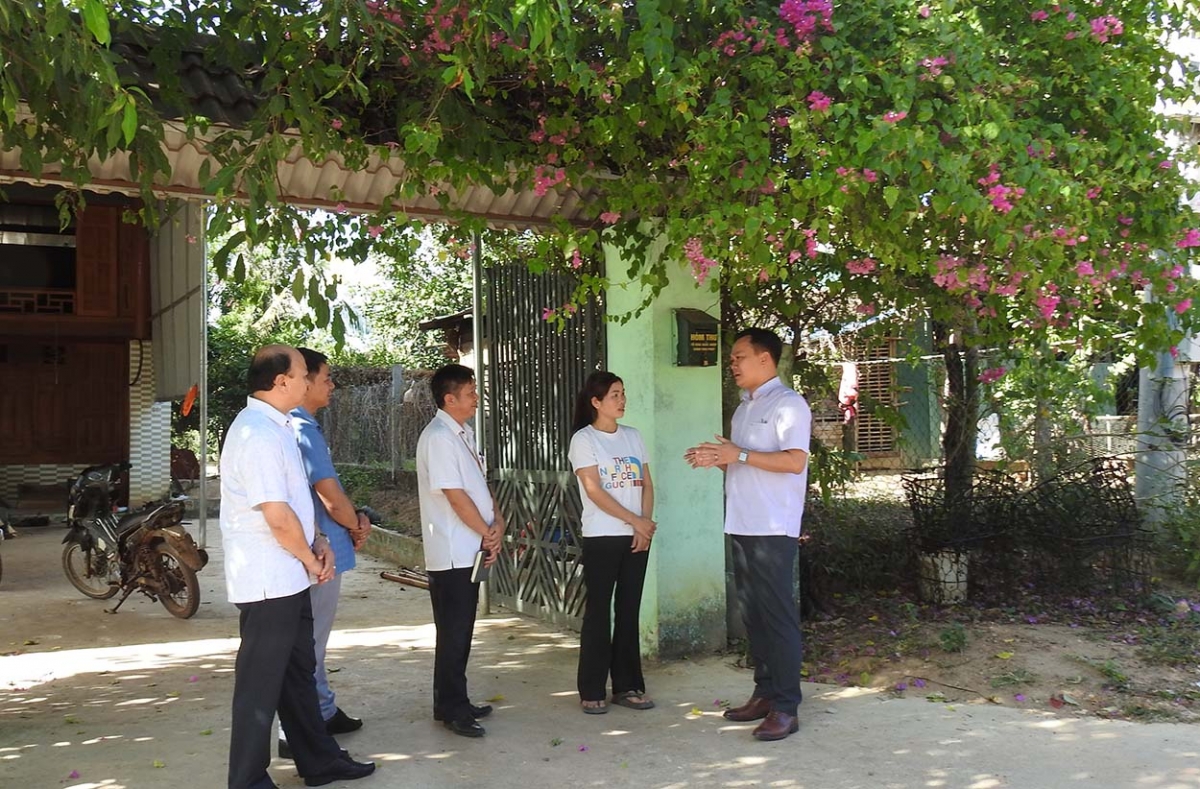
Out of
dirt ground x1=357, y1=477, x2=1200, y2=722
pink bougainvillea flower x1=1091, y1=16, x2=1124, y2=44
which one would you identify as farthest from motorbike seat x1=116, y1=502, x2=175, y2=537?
pink bougainvillea flower x1=1091, y1=16, x2=1124, y2=44

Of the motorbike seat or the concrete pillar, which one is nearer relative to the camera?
the concrete pillar

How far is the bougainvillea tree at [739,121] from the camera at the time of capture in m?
4.13

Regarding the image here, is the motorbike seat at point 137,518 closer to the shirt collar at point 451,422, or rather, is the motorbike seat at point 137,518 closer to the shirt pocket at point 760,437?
the shirt collar at point 451,422

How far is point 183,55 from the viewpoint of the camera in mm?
4617

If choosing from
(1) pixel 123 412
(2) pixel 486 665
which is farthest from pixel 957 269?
(1) pixel 123 412

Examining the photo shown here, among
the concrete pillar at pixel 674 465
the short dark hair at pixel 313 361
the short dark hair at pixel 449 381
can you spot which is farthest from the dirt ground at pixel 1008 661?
the short dark hair at pixel 313 361

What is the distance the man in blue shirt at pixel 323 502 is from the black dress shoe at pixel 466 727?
1.83 ft

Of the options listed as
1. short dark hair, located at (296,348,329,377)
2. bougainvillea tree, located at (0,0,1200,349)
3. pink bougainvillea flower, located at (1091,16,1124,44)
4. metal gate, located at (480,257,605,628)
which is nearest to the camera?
bougainvillea tree, located at (0,0,1200,349)

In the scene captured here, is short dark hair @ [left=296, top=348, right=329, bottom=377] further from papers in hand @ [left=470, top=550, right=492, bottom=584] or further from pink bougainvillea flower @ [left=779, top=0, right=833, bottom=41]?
pink bougainvillea flower @ [left=779, top=0, right=833, bottom=41]

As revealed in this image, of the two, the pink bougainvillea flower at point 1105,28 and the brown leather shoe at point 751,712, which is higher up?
the pink bougainvillea flower at point 1105,28

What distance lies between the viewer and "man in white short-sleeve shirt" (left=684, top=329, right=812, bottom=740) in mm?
4512

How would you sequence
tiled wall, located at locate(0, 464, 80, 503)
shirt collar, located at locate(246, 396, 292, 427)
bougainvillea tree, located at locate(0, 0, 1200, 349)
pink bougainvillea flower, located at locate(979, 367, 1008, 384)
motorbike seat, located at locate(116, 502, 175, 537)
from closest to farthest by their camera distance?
shirt collar, located at locate(246, 396, 292, 427), bougainvillea tree, located at locate(0, 0, 1200, 349), pink bougainvillea flower, located at locate(979, 367, 1008, 384), motorbike seat, located at locate(116, 502, 175, 537), tiled wall, located at locate(0, 464, 80, 503)

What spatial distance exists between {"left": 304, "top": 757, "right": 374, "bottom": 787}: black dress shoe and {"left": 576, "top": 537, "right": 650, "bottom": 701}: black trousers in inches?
47.1

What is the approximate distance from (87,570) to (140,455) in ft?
26.4
